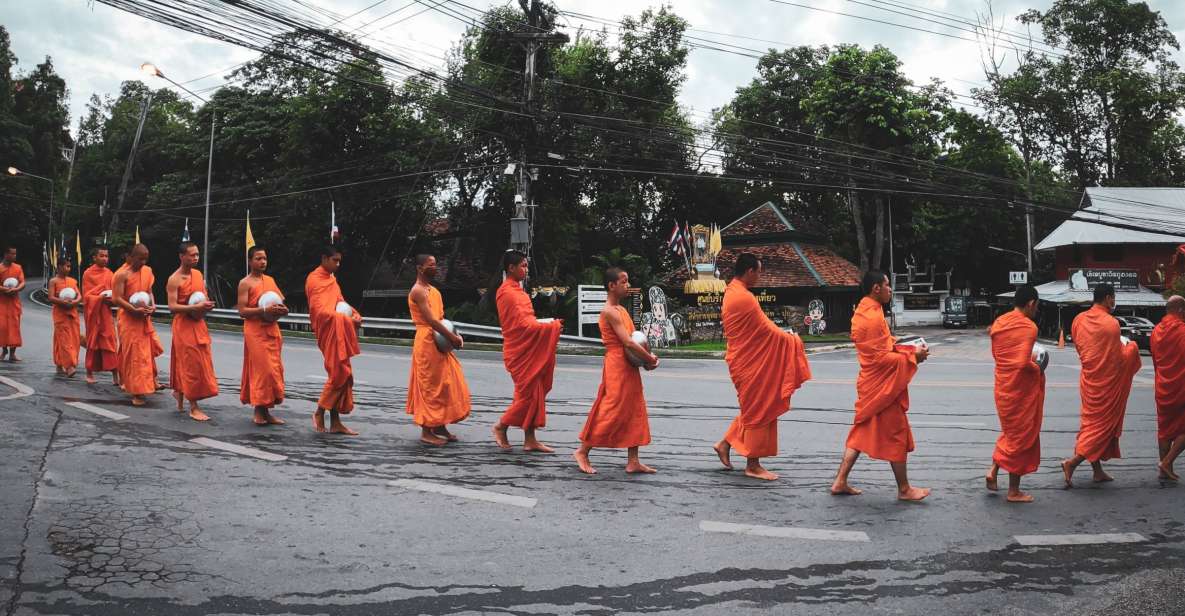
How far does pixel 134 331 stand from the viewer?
29.9 ft

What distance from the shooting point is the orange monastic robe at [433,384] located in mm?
7688

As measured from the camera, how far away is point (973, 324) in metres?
53.5

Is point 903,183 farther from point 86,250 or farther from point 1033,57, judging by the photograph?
point 86,250

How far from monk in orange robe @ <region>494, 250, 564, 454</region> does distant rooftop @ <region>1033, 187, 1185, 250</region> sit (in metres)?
43.2

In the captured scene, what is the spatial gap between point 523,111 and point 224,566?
21.0 metres

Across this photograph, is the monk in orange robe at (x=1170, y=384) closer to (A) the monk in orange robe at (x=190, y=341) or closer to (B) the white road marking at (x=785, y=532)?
(B) the white road marking at (x=785, y=532)

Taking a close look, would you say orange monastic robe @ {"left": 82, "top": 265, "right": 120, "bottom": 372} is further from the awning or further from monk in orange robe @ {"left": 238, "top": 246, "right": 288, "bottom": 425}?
the awning

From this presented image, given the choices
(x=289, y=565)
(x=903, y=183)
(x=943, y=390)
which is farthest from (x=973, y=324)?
(x=289, y=565)

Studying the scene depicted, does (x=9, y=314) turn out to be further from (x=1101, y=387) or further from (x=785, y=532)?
(x=1101, y=387)

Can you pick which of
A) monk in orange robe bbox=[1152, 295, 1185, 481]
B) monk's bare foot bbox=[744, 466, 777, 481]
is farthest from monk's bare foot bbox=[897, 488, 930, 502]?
monk in orange robe bbox=[1152, 295, 1185, 481]

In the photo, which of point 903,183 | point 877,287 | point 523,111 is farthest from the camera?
point 903,183

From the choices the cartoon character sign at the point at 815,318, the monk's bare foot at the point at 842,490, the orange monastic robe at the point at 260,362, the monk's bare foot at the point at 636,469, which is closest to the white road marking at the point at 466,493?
the monk's bare foot at the point at 636,469

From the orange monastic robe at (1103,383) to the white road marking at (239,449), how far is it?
6662 mm

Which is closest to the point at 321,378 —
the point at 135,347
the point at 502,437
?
the point at 135,347
